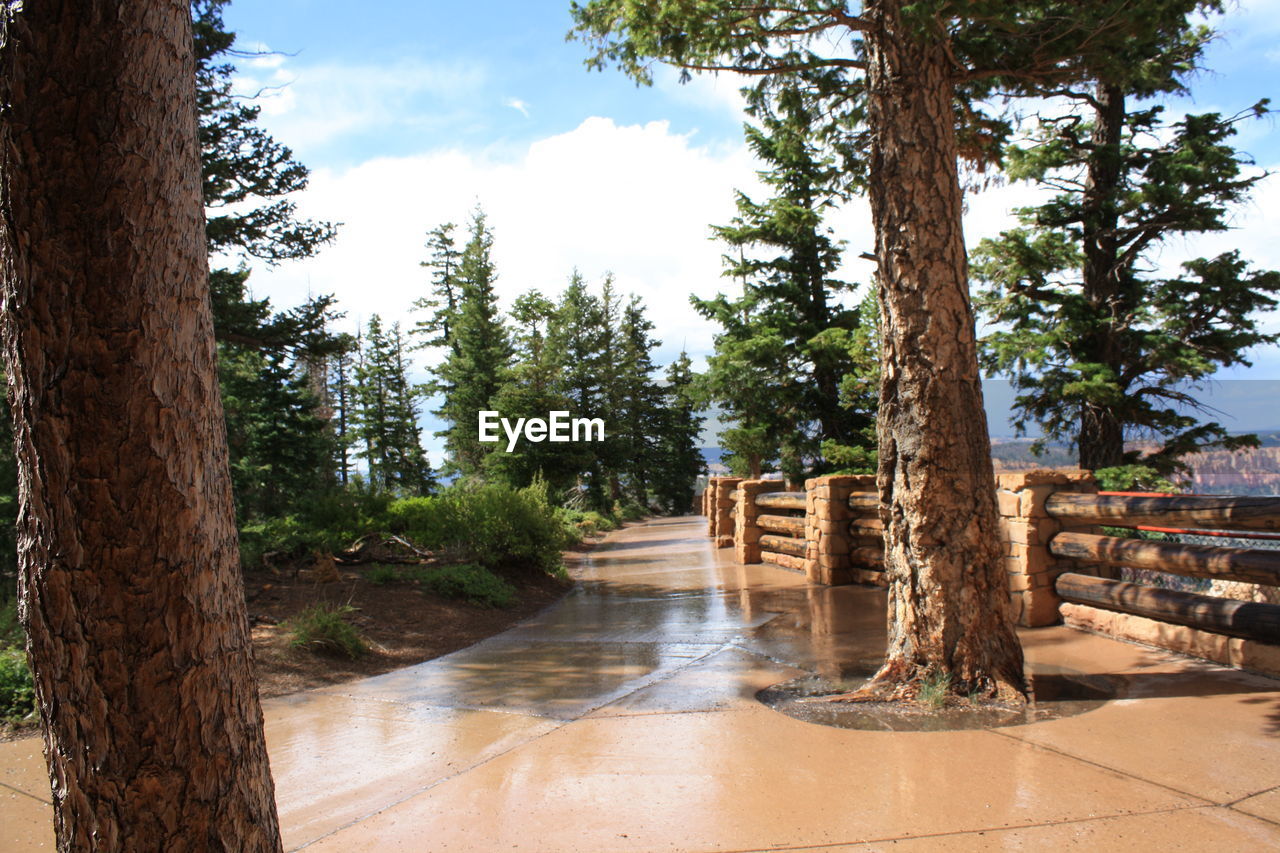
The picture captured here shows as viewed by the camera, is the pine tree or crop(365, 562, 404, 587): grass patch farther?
the pine tree

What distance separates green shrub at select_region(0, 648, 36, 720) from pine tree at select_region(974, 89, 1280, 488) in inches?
571

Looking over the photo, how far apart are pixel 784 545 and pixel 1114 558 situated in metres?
6.00

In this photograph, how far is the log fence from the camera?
5.27 m

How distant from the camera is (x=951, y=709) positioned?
16.3 feet

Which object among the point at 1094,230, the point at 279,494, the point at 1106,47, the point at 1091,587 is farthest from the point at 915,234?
the point at 279,494

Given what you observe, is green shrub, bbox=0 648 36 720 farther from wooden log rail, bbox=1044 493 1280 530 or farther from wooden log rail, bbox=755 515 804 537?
wooden log rail, bbox=755 515 804 537

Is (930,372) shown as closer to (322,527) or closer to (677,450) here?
(322,527)

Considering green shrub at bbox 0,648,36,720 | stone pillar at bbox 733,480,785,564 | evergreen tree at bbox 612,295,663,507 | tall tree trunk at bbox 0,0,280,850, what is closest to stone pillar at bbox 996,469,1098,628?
stone pillar at bbox 733,480,785,564

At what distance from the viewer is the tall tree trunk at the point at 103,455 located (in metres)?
2.06

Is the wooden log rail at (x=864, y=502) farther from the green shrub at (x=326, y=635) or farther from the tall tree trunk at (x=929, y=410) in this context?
the green shrub at (x=326, y=635)

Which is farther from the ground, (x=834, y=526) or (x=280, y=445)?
(x=280, y=445)

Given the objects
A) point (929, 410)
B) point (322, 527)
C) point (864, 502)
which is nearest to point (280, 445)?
point (322, 527)

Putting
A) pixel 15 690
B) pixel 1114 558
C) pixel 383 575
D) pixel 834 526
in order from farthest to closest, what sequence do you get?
pixel 834 526
pixel 383 575
pixel 1114 558
pixel 15 690

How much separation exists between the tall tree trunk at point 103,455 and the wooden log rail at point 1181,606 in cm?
582
